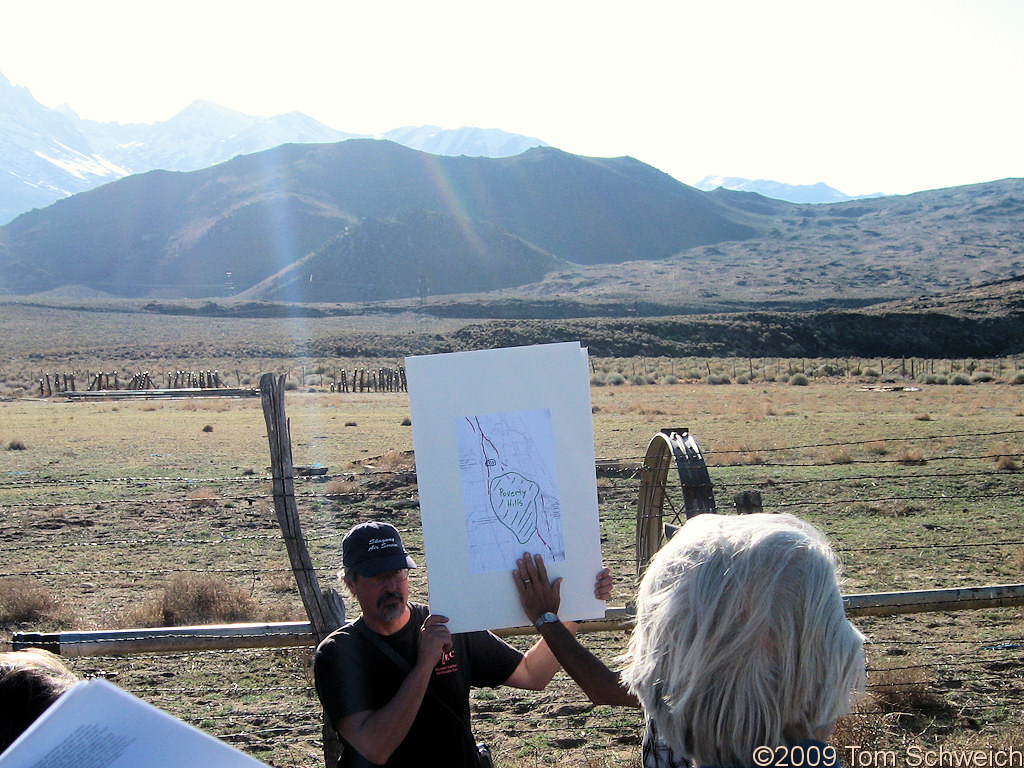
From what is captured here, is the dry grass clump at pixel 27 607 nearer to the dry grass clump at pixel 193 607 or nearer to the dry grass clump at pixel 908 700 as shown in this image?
the dry grass clump at pixel 193 607

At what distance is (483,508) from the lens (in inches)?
99.2

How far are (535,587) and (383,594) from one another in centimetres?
50

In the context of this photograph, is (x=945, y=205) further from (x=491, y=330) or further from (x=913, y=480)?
(x=913, y=480)

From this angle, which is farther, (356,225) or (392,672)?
(356,225)

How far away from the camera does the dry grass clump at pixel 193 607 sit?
6746mm

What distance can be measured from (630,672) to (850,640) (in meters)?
0.46

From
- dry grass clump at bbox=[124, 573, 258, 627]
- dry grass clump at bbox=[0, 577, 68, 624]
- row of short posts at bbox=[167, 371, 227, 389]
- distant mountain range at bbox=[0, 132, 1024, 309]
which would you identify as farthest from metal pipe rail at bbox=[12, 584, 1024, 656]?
distant mountain range at bbox=[0, 132, 1024, 309]

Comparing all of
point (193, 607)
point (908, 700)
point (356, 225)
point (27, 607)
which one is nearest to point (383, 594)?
point (908, 700)

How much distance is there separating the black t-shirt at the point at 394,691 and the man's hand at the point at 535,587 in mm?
353

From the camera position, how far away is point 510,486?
8.30ft

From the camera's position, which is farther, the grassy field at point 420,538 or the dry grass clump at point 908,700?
the grassy field at point 420,538

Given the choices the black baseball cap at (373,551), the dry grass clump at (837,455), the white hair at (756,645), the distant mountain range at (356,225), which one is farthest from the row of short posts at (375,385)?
the distant mountain range at (356,225)

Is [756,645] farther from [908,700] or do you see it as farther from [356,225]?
[356,225]

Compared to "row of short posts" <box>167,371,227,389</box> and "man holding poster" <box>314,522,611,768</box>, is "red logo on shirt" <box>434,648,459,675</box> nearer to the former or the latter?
"man holding poster" <box>314,522,611,768</box>
